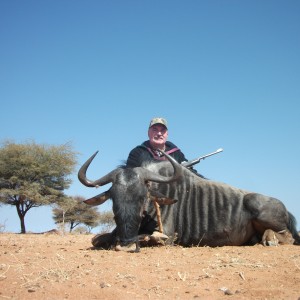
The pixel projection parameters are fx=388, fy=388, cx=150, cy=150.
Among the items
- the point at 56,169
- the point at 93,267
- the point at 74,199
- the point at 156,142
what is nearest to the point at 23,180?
the point at 56,169

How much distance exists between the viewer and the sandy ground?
2578mm

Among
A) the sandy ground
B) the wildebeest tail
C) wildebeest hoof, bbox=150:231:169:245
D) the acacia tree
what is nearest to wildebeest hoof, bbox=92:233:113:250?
wildebeest hoof, bbox=150:231:169:245

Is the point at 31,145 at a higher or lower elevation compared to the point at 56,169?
higher

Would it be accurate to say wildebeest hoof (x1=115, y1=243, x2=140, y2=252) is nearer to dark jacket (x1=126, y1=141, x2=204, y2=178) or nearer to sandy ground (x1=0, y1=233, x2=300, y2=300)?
sandy ground (x1=0, y1=233, x2=300, y2=300)

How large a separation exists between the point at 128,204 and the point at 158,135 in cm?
243

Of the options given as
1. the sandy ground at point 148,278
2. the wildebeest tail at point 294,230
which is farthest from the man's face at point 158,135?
the sandy ground at point 148,278

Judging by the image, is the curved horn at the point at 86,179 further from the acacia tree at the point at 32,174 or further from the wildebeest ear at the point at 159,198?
the acacia tree at the point at 32,174

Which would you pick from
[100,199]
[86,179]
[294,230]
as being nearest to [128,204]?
[100,199]

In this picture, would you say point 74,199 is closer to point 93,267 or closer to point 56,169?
point 56,169

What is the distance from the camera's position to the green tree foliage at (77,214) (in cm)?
2408

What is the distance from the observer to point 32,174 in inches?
878

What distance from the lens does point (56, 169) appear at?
23094 millimetres

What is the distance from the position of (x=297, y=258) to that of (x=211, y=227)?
189 cm

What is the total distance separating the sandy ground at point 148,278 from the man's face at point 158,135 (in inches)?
127
